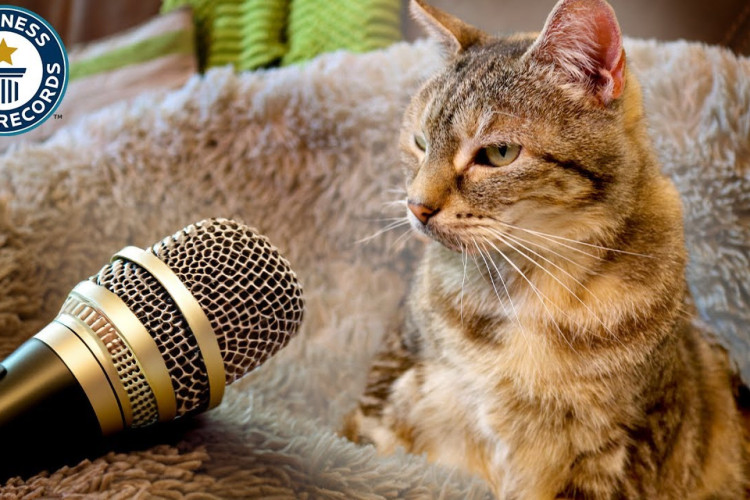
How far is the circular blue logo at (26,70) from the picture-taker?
30.5 inches

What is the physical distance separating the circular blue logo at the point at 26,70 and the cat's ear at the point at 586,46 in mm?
609

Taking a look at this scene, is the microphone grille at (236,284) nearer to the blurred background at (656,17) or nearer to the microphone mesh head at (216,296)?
the microphone mesh head at (216,296)

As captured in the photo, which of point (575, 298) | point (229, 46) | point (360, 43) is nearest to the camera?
point (575, 298)

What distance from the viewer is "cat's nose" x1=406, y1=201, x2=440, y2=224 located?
25.2 inches

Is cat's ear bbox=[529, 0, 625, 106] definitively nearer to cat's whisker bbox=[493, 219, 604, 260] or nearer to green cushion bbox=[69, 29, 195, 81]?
cat's whisker bbox=[493, 219, 604, 260]

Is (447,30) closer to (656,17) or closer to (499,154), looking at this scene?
(499,154)

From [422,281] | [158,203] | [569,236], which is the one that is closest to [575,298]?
[569,236]

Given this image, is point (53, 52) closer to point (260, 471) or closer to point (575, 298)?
point (260, 471)

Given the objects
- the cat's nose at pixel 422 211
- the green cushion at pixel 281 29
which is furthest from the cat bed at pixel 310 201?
the cat's nose at pixel 422 211

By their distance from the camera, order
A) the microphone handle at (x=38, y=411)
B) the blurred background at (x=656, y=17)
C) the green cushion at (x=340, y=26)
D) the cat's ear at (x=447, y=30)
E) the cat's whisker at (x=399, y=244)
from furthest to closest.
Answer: the green cushion at (x=340, y=26) → the cat's whisker at (x=399, y=244) → the blurred background at (x=656, y=17) → the cat's ear at (x=447, y=30) → the microphone handle at (x=38, y=411)

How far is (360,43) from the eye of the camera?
3.96 ft

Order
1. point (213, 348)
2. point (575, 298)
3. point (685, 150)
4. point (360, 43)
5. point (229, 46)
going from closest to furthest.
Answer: point (213, 348)
point (575, 298)
point (685, 150)
point (360, 43)
point (229, 46)

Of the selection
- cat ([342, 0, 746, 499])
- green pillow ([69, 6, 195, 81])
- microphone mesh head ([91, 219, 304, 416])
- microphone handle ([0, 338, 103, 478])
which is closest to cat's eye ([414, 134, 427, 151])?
cat ([342, 0, 746, 499])

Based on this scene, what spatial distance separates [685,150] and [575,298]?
387 millimetres
